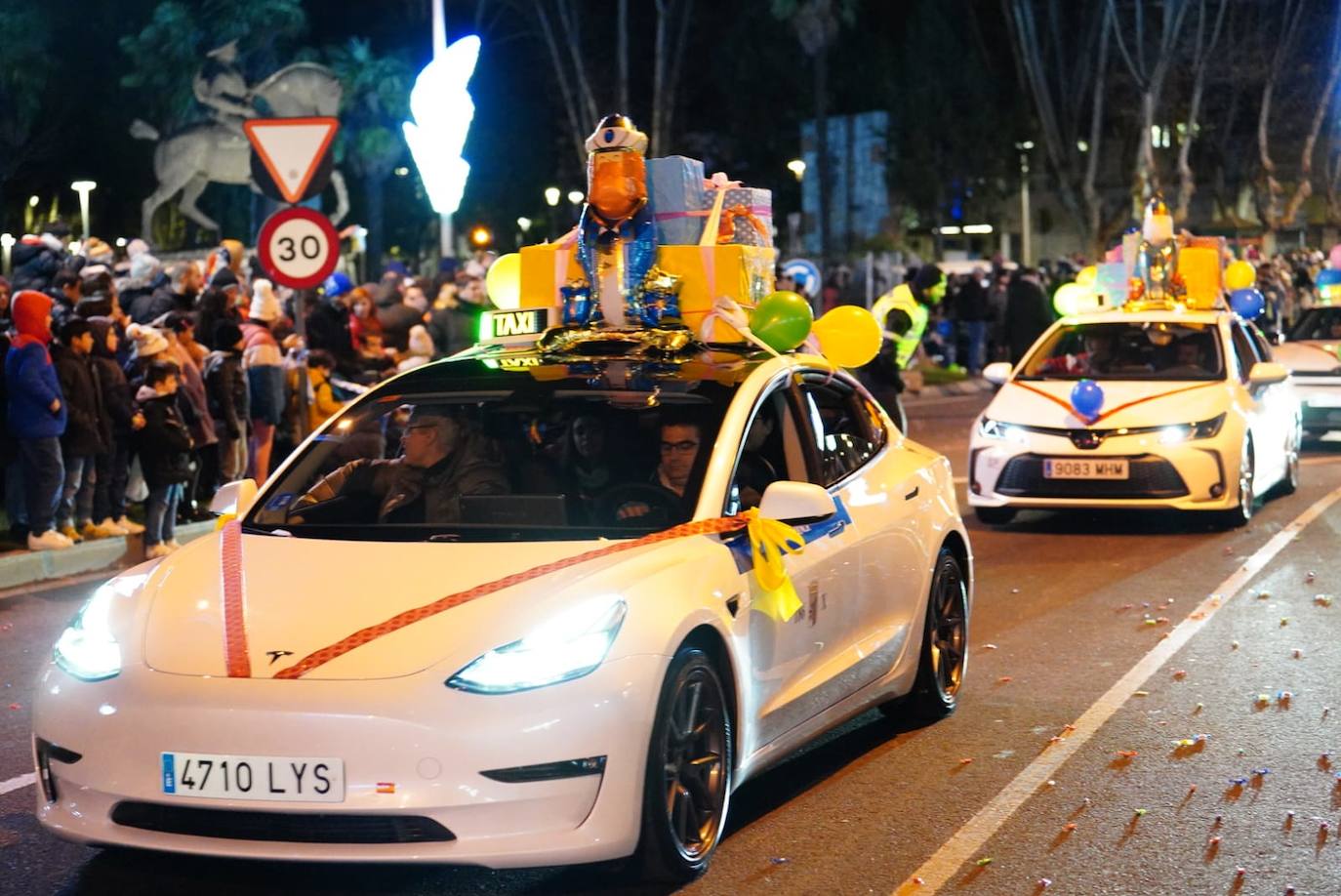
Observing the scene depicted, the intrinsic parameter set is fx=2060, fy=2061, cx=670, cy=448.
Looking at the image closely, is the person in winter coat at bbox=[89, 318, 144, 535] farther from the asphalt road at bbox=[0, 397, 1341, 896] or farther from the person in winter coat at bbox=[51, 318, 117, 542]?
the asphalt road at bbox=[0, 397, 1341, 896]

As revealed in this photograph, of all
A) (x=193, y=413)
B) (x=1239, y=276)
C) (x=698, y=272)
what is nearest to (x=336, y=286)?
(x=193, y=413)

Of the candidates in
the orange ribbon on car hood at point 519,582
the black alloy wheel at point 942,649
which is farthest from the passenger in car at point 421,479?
the black alloy wheel at point 942,649

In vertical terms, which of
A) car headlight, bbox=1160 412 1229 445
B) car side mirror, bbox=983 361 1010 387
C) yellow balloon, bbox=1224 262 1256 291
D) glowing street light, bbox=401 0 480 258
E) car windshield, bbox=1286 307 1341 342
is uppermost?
glowing street light, bbox=401 0 480 258

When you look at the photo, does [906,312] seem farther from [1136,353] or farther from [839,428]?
[839,428]

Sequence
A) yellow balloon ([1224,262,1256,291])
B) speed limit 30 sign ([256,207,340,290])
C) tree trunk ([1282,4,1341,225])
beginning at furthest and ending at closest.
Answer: tree trunk ([1282,4,1341,225]) → yellow balloon ([1224,262,1256,291]) → speed limit 30 sign ([256,207,340,290])

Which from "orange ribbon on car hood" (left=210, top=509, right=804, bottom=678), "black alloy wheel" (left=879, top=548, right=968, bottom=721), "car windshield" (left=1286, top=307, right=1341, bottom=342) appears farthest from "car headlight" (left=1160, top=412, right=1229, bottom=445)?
"car windshield" (left=1286, top=307, right=1341, bottom=342)

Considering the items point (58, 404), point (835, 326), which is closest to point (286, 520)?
point (835, 326)

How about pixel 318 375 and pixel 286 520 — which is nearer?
pixel 286 520

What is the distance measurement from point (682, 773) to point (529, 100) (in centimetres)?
5220

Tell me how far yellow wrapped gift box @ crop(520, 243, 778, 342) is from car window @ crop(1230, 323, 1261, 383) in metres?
7.06

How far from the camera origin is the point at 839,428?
753cm

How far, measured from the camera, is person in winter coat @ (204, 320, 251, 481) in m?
14.9

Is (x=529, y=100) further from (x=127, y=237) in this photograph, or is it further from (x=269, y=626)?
(x=269, y=626)

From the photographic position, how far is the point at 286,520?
645 centimetres
